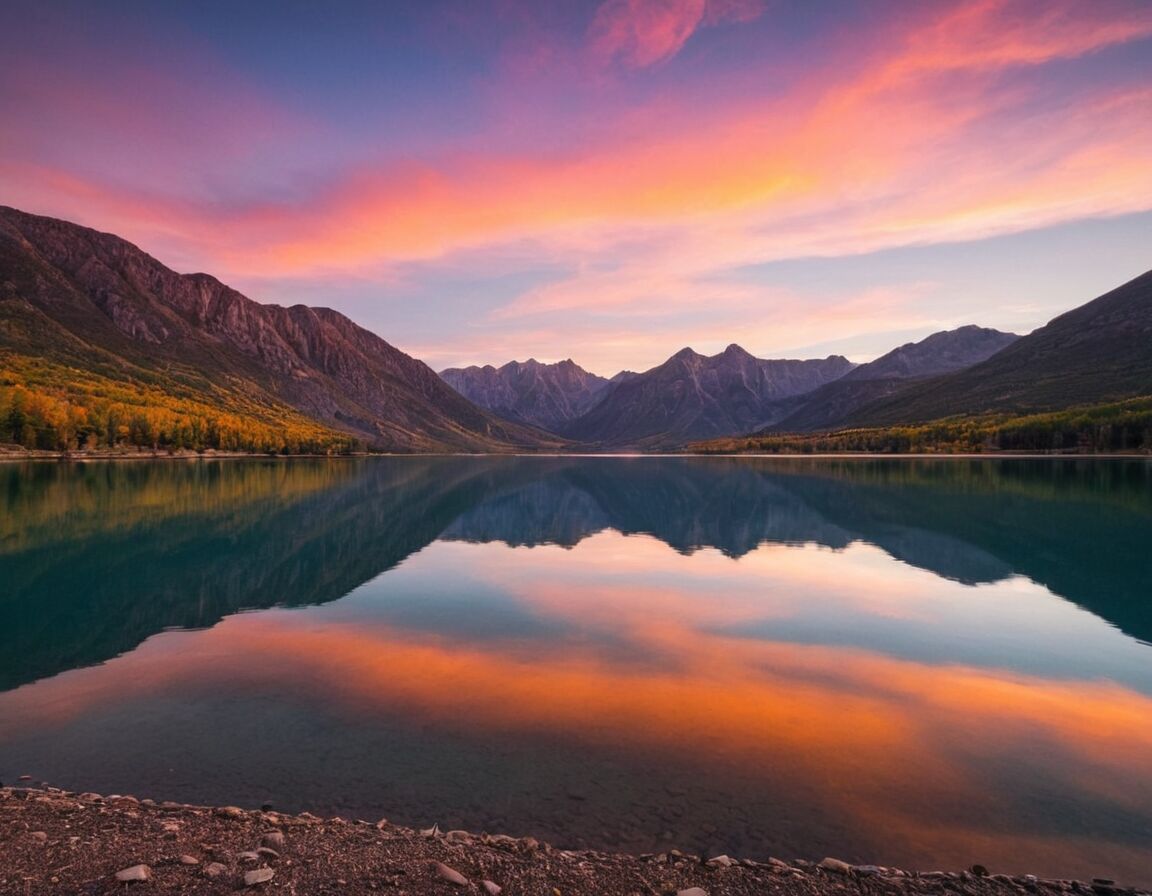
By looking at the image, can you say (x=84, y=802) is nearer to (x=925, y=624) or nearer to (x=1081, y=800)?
(x=1081, y=800)

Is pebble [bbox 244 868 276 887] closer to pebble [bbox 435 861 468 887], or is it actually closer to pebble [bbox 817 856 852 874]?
pebble [bbox 435 861 468 887]

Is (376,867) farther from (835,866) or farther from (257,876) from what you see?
(835,866)

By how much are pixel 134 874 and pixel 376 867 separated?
3868 millimetres

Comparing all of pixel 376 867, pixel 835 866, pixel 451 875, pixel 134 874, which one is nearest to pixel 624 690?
pixel 835 866

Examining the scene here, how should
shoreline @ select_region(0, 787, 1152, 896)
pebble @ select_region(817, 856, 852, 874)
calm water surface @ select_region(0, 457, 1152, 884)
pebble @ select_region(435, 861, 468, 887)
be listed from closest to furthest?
shoreline @ select_region(0, 787, 1152, 896) → pebble @ select_region(435, 861, 468, 887) → pebble @ select_region(817, 856, 852, 874) → calm water surface @ select_region(0, 457, 1152, 884)

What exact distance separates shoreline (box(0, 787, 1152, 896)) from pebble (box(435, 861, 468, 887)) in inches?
0.9

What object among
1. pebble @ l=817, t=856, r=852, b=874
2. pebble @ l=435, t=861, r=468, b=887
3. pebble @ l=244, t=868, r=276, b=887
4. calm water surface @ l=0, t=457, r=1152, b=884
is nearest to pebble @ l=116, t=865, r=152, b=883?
pebble @ l=244, t=868, r=276, b=887

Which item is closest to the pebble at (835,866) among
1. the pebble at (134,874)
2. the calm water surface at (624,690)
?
the calm water surface at (624,690)

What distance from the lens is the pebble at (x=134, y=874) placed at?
1041cm

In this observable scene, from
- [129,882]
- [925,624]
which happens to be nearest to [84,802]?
[129,882]

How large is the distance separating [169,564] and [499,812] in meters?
43.1

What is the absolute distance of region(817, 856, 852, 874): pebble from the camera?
1155 cm

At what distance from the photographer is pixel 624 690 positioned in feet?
70.6

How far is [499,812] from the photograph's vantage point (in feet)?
46.0
